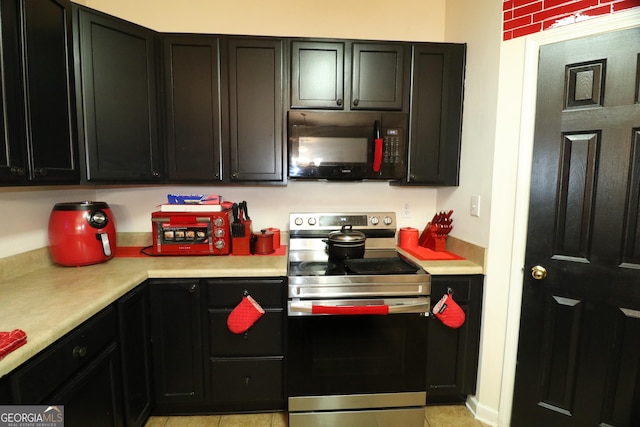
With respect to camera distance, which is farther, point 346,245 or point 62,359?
point 346,245

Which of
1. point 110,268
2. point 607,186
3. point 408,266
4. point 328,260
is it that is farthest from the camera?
point 328,260

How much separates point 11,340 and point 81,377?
364mm

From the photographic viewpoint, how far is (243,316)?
64.3 inches

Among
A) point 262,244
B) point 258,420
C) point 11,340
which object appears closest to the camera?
point 11,340

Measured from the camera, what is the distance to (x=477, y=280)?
5.82 feet

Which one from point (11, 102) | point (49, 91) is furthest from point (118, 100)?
point (11, 102)

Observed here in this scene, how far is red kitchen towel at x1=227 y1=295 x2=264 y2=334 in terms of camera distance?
1631 mm

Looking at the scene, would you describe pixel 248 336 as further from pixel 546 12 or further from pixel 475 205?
pixel 546 12

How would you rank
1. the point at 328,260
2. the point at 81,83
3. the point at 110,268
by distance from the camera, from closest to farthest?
1. the point at 81,83
2. the point at 110,268
3. the point at 328,260

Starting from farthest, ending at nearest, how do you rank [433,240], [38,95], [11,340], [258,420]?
[433,240]
[258,420]
[38,95]
[11,340]

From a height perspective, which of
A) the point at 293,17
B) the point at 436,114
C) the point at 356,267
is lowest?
the point at 356,267

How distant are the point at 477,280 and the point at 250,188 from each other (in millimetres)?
1643

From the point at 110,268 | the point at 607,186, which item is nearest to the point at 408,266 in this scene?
the point at 607,186

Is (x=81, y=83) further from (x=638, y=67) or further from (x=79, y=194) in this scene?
(x=638, y=67)
